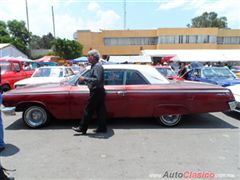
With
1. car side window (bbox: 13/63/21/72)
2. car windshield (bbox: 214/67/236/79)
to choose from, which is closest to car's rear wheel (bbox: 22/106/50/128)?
car side window (bbox: 13/63/21/72)

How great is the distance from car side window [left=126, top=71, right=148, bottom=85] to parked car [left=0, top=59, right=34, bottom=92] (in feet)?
22.5

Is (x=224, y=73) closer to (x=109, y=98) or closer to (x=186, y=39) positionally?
(x=109, y=98)

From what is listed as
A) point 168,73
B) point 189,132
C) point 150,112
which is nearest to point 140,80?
point 150,112

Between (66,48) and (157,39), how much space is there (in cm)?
1875

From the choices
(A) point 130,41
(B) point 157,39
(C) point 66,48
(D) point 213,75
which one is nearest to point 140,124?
(D) point 213,75

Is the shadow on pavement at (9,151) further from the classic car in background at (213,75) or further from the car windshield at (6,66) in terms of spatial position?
the classic car in background at (213,75)

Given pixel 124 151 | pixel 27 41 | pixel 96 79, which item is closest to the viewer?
pixel 124 151

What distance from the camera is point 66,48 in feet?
143

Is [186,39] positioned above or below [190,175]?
above

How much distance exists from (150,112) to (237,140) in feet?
6.56

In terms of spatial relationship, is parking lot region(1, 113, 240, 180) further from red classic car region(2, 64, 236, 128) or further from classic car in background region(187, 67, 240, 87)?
classic car in background region(187, 67, 240, 87)

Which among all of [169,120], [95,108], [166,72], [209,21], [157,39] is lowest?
[169,120]

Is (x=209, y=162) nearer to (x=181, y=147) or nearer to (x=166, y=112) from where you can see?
(x=181, y=147)

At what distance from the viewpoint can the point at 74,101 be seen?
5.76 m
